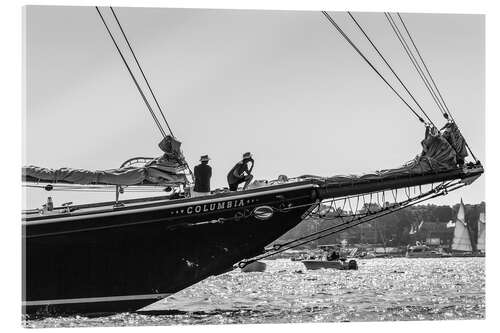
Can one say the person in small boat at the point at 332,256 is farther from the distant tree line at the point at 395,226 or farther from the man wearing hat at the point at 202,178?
the man wearing hat at the point at 202,178

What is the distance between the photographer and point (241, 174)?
14719 mm

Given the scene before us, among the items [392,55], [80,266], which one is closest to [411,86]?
[392,55]

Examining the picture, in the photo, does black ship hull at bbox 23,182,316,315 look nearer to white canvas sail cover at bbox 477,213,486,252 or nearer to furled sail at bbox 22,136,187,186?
furled sail at bbox 22,136,187,186

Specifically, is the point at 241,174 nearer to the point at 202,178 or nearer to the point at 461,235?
the point at 202,178

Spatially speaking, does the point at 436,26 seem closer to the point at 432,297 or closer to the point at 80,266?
the point at 432,297

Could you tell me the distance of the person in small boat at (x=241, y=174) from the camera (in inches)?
579

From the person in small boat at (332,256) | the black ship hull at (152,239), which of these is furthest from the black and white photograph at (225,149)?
the person in small boat at (332,256)

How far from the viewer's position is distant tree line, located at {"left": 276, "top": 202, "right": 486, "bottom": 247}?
15297 mm

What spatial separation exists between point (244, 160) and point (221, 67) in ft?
4.76

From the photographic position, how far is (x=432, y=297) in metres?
15.7

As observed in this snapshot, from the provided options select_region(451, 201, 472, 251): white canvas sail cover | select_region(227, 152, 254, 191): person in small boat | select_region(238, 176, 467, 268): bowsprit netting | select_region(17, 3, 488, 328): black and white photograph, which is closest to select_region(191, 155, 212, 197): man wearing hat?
select_region(17, 3, 488, 328): black and white photograph

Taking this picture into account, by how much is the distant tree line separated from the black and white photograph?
0.07m

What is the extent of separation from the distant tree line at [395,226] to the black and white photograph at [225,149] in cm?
7

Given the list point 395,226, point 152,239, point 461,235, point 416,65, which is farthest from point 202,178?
point 461,235
